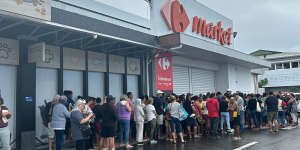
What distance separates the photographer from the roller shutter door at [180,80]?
1485 centimetres

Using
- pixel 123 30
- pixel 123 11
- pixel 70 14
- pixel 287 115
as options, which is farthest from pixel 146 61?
pixel 287 115

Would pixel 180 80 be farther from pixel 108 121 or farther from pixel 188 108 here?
pixel 108 121

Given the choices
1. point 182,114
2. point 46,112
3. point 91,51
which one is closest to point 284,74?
point 182,114

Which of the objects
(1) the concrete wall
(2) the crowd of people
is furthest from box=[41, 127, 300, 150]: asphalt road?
(1) the concrete wall

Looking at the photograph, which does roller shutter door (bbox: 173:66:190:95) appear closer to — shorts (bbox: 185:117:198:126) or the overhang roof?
the overhang roof

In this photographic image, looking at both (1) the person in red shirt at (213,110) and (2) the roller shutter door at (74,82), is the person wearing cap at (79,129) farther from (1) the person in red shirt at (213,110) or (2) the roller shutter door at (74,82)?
(1) the person in red shirt at (213,110)

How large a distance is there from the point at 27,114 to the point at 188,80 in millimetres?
10300

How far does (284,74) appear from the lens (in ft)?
148

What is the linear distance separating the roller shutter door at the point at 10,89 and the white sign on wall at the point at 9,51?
0.23 meters

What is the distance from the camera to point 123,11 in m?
12.0

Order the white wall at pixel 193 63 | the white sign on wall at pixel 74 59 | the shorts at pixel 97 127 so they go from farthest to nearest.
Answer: the white wall at pixel 193 63
the white sign on wall at pixel 74 59
the shorts at pixel 97 127

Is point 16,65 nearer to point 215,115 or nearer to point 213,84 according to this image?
point 215,115

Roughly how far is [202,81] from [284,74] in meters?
34.2

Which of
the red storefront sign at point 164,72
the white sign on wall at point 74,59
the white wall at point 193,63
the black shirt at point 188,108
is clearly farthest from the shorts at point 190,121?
the white wall at point 193,63
